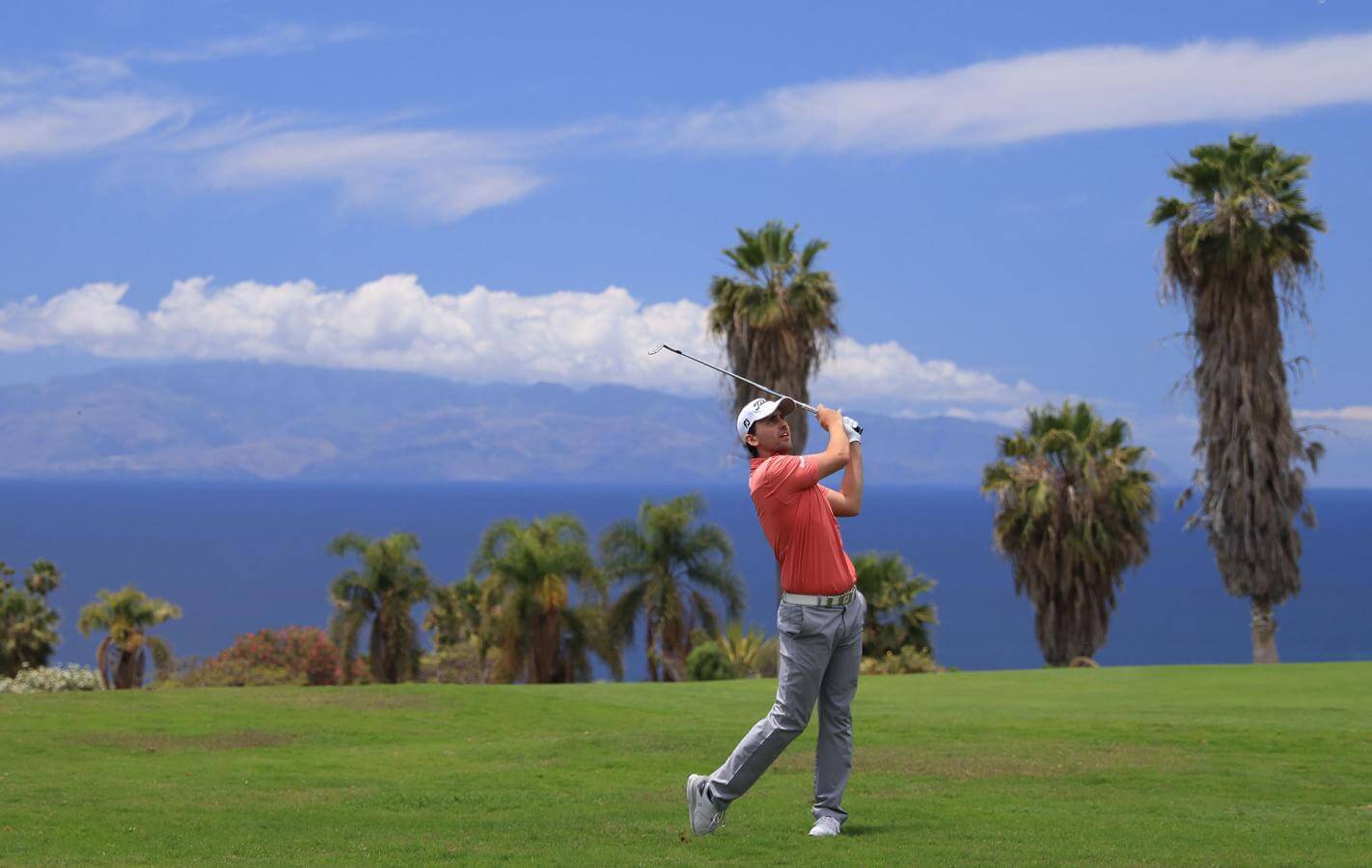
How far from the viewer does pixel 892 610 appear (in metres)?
36.2

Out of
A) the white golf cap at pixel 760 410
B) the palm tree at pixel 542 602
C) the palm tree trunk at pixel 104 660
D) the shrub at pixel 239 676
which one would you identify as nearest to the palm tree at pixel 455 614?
the shrub at pixel 239 676

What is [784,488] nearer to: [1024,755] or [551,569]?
[1024,755]

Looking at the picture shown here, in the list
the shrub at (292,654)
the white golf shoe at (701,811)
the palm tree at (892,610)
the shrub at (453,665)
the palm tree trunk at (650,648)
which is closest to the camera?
the white golf shoe at (701,811)

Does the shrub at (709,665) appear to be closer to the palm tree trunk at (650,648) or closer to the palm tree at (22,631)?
the palm tree trunk at (650,648)

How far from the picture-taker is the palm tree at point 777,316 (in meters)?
34.9

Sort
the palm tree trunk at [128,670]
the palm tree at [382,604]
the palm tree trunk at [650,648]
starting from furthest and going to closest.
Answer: the palm tree trunk at [128,670] → the palm tree at [382,604] → the palm tree trunk at [650,648]

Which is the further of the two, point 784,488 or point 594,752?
point 594,752

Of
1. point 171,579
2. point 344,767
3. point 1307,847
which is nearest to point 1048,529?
point 344,767

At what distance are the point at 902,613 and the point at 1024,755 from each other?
23.7 meters

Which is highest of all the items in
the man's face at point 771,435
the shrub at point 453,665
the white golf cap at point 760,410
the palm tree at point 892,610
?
the white golf cap at point 760,410

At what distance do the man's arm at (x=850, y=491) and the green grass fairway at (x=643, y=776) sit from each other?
1.82 m

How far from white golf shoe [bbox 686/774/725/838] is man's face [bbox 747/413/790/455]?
1.88 metres

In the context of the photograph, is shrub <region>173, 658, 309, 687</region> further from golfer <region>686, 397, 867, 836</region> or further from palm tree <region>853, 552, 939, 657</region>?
golfer <region>686, 397, 867, 836</region>

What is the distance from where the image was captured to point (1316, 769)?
11695 millimetres
